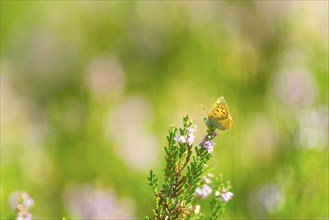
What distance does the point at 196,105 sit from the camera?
28.1 ft

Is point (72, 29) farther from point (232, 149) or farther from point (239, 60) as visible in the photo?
point (232, 149)

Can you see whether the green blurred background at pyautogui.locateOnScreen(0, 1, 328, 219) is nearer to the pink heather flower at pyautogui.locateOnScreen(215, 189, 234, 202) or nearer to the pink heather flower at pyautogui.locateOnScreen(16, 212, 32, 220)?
the pink heather flower at pyautogui.locateOnScreen(16, 212, 32, 220)

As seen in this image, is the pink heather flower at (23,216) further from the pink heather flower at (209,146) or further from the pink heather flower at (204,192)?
the pink heather flower at (209,146)

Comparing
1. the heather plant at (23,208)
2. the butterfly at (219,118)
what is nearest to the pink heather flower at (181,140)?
the butterfly at (219,118)

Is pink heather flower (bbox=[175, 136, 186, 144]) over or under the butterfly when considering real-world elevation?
under

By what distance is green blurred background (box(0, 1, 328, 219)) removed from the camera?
5664 millimetres

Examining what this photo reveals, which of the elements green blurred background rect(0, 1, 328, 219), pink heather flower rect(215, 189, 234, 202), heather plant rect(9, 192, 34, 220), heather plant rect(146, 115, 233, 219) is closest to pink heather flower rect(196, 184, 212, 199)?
pink heather flower rect(215, 189, 234, 202)

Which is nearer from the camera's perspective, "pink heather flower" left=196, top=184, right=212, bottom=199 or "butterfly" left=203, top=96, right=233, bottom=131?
"butterfly" left=203, top=96, right=233, bottom=131

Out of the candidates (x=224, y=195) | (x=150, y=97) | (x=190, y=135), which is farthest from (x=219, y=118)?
(x=150, y=97)

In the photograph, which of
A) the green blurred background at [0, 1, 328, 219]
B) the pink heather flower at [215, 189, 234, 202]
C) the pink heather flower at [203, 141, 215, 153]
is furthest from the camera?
the green blurred background at [0, 1, 328, 219]

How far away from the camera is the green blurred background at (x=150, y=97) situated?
5664 mm

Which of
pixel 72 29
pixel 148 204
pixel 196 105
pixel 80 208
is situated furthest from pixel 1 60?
pixel 80 208

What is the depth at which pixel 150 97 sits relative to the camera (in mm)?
8648

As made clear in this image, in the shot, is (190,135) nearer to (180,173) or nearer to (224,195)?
(180,173)
